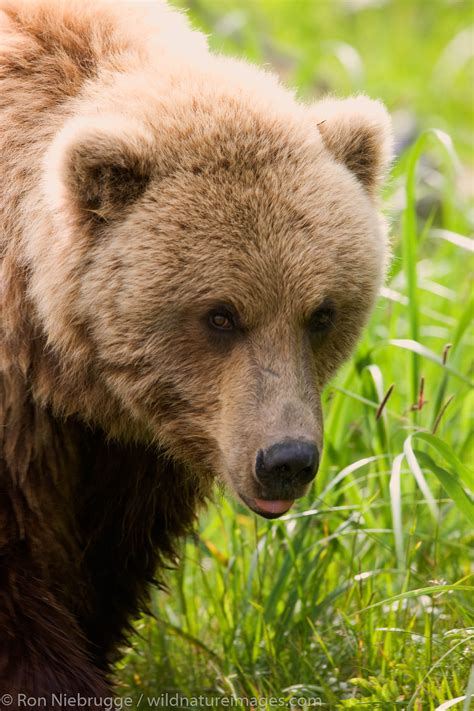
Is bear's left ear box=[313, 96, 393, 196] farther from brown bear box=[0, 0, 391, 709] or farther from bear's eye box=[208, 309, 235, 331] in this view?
bear's eye box=[208, 309, 235, 331]

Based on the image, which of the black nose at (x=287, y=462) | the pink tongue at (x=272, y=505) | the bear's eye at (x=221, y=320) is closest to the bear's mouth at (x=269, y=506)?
the pink tongue at (x=272, y=505)

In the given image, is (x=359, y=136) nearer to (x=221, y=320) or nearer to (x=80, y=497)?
(x=221, y=320)

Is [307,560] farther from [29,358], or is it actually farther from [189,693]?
[29,358]

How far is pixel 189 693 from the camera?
4070 millimetres

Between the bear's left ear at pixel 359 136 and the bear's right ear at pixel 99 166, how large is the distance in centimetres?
70

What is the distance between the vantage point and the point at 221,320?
3.41 meters

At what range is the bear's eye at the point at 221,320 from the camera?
3.40m

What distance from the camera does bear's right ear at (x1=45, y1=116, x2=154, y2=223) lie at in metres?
3.25

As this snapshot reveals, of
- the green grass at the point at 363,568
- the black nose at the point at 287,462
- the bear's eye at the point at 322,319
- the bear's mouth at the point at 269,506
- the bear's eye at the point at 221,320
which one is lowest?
the green grass at the point at 363,568

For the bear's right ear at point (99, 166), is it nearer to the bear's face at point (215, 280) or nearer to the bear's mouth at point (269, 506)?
the bear's face at point (215, 280)

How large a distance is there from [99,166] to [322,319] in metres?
0.87

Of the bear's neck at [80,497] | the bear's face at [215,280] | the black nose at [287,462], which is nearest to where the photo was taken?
the black nose at [287,462]

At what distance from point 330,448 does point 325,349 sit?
1.05 meters

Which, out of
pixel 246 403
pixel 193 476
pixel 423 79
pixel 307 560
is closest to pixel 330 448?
pixel 307 560
